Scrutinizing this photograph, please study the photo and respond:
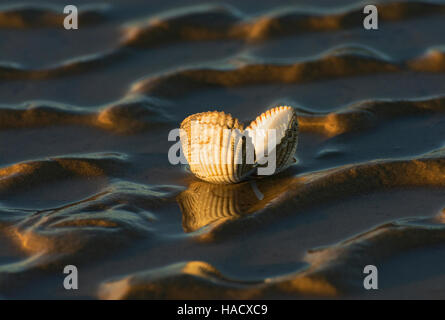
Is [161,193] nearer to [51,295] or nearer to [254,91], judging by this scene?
[51,295]

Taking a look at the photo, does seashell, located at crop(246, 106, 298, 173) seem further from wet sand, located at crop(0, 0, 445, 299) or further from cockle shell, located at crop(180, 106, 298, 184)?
wet sand, located at crop(0, 0, 445, 299)

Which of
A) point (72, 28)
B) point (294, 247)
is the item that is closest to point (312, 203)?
point (294, 247)

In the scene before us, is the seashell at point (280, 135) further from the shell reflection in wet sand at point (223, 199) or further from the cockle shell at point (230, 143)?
the shell reflection in wet sand at point (223, 199)

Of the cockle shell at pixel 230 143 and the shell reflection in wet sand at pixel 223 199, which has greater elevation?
the cockle shell at pixel 230 143

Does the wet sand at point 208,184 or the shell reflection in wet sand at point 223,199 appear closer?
the wet sand at point 208,184

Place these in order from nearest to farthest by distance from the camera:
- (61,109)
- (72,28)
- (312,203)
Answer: (312,203) → (61,109) → (72,28)

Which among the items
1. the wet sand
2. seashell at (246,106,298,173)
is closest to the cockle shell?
seashell at (246,106,298,173)

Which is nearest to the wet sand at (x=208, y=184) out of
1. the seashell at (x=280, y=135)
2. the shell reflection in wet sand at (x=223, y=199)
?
the shell reflection in wet sand at (x=223, y=199)
